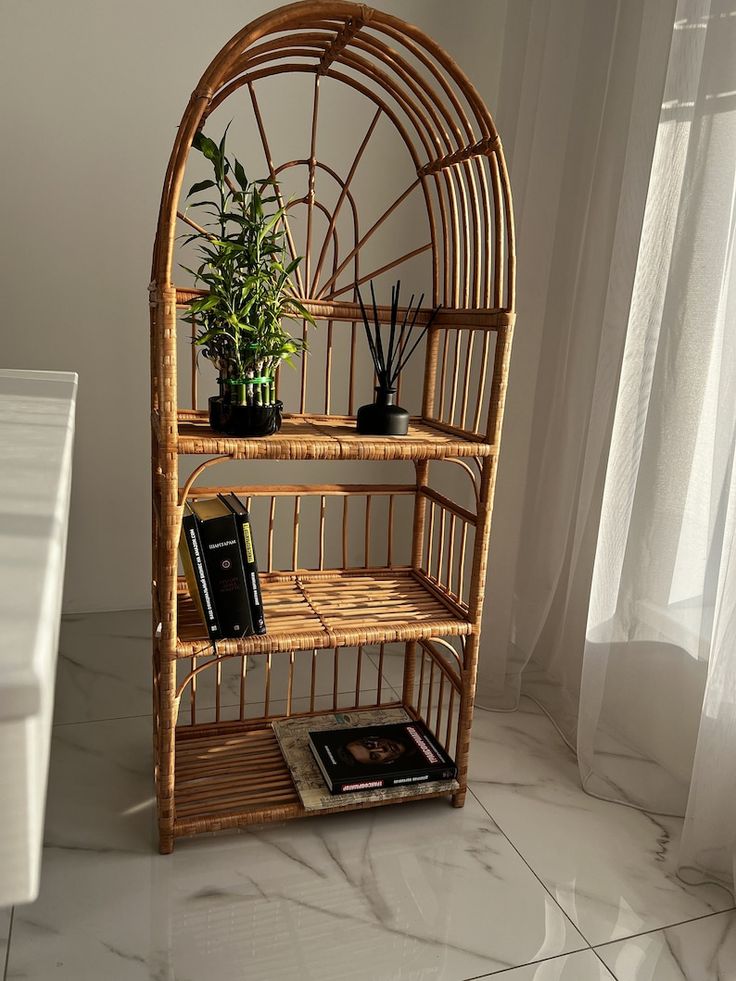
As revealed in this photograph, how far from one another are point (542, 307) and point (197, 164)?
3.54 ft

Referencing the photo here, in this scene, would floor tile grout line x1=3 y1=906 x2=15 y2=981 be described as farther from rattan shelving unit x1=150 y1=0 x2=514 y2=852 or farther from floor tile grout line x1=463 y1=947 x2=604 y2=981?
floor tile grout line x1=463 y1=947 x2=604 y2=981

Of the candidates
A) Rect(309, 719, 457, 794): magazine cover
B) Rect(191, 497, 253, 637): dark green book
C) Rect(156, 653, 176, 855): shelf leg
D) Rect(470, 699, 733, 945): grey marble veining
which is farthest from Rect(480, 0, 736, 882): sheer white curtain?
Rect(156, 653, 176, 855): shelf leg

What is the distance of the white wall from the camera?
2098 millimetres

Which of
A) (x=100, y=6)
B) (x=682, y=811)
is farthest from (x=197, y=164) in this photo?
(x=682, y=811)

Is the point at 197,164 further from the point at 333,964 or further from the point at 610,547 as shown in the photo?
the point at 333,964

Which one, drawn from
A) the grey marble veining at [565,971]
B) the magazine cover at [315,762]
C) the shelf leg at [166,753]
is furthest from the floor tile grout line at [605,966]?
the shelf leg at [166,753]

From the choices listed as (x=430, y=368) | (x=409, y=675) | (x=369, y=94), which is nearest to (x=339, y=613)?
(x=409, y=675)

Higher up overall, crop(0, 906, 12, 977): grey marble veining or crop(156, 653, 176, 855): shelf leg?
crop(156, 653, 176, 855): shelf leg

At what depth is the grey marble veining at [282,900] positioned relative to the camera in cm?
127

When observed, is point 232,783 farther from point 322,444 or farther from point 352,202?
point 352,202

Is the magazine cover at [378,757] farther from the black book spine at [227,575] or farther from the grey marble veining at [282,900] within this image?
the black book spine at [227,575]

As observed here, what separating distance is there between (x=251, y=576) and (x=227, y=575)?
5 cm

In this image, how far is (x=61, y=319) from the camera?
2.26 metres

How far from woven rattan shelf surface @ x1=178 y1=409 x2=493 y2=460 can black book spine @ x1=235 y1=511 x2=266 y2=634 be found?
0.14 m
